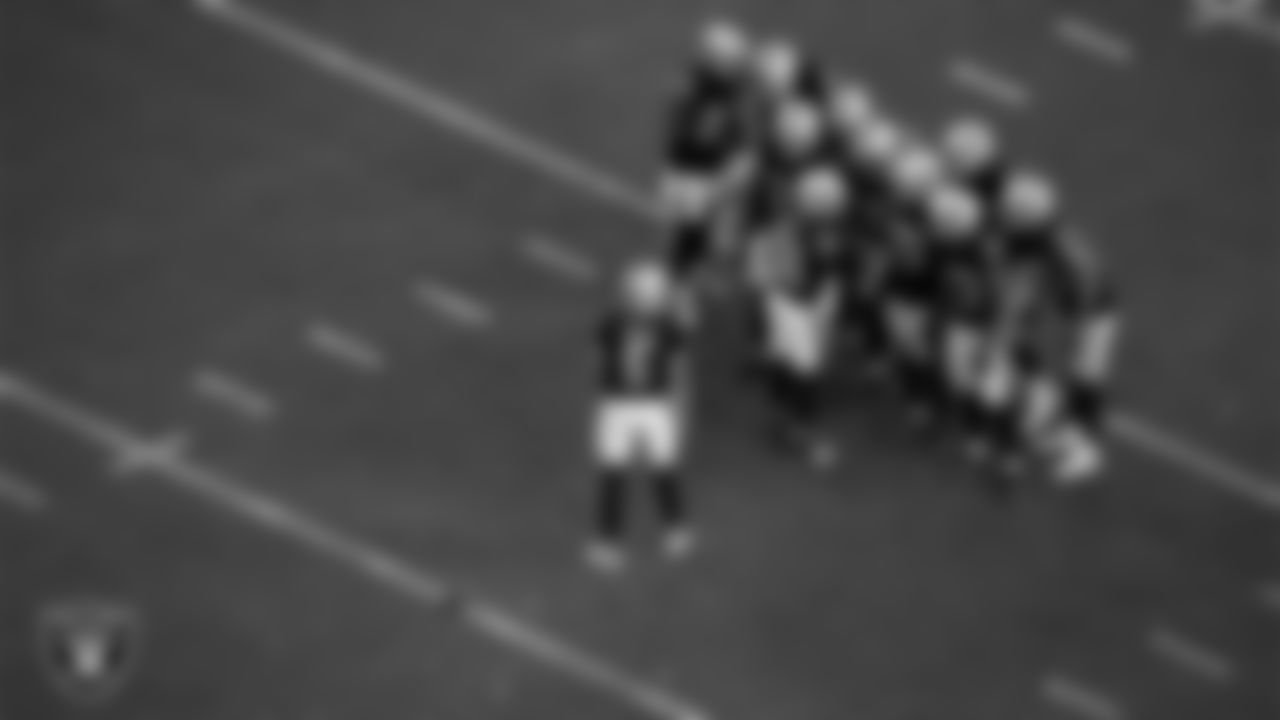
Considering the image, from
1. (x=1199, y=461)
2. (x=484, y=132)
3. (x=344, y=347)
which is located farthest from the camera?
(x=484, y=132)

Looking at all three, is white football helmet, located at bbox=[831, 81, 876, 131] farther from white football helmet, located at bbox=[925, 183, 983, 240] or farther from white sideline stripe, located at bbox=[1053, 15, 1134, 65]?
white sideline stripe, located at bbox=[1053, 15, 1134, 65]

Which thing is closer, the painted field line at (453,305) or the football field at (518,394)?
the football field at (518,394)

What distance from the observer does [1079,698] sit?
1703 centimetres

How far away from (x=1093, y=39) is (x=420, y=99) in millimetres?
4383

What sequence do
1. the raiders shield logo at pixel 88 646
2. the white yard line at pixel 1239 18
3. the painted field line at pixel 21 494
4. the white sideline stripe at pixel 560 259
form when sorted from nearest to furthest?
the raiders shield logo at pixel 88 646, the painted field line at pixel 21 494, the white sideline stripe at pixel 560 259, the white yard line at pixel 1239 18

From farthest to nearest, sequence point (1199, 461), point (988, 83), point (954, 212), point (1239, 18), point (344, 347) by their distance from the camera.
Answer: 1. point (1239, 18)
2. point (988, 83)
3. point (344, 347)
4. point (1199, 461)
5. point (954, 212)

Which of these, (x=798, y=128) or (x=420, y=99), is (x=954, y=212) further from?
(x=420, y=99)

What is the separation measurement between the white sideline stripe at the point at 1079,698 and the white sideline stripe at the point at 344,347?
4.38m

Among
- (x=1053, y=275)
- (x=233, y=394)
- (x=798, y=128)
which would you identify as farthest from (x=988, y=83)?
(x=233, y=394)

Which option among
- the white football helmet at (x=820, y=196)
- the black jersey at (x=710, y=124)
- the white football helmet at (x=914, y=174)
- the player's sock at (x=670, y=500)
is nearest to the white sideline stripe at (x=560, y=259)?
the black jersey at (x=710, y=124)

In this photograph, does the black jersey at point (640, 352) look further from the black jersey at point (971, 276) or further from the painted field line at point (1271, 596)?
the painted field line at point (1271, 596)

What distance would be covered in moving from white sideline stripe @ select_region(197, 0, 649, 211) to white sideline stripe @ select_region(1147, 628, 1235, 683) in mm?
4530

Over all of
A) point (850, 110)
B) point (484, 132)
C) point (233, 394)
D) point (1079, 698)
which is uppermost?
point (850, 110)

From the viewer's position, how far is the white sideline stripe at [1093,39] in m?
21.2
